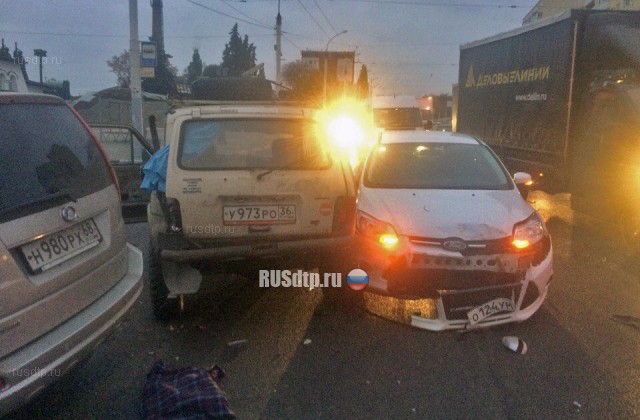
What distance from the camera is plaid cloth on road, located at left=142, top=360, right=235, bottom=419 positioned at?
10.1ft

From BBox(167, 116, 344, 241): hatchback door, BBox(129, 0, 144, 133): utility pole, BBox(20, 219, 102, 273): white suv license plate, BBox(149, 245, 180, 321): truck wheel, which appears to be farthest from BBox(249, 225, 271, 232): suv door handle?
BBox(129, 0, 144, 133): utility pole

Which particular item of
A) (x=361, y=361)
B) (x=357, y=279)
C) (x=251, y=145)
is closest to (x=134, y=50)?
(x=251, y=145)

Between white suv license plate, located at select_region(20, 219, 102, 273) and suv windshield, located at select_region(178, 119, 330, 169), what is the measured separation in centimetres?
142

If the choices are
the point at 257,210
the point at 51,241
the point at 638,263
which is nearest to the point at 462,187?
the point at 257,210

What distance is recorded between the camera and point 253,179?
4.41 meters

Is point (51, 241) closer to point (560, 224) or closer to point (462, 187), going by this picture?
point (462, 187)

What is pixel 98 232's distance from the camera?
324 centimetres

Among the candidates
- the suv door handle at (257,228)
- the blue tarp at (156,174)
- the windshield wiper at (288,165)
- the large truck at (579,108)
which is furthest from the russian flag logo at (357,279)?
the large truck at (579,108)

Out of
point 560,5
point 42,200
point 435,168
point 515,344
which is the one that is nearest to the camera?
point 42,200

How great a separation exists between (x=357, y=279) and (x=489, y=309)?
110cm

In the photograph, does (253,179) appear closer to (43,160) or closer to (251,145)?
(251,145)

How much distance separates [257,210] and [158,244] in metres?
0.82

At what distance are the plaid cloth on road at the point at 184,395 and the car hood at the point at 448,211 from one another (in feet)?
6.45

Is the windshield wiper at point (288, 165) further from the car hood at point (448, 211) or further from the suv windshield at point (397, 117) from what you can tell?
the suv windshield at point (397, 117)
